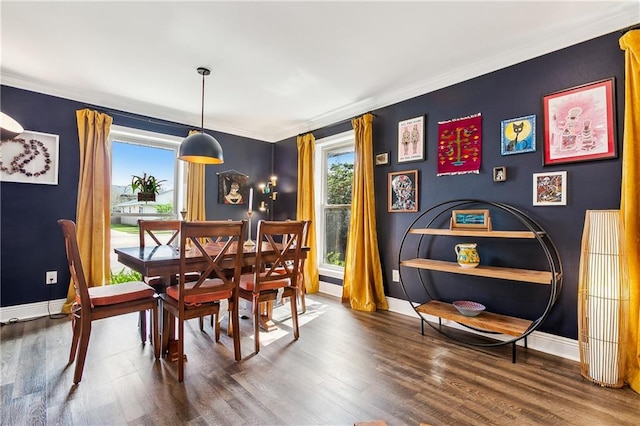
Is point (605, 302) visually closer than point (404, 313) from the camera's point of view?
Yes

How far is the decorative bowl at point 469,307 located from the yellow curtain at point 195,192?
338 centimetres

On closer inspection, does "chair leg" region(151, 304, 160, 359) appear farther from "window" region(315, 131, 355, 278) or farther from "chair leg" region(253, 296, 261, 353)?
"window" region(315, 131, 355, 278)

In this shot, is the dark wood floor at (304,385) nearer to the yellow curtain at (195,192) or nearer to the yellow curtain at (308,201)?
the yellow curtain at (308,201)

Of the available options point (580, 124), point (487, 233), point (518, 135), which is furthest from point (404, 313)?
point (580, 124)

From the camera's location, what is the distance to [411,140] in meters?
3.35

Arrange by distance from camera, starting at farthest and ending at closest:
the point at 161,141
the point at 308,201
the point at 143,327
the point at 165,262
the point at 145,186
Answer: the point at 308,201 < the point at 161,141 < the point at 145,186 < the point at 143,327 < the point at 165,262

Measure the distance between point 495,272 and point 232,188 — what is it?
370cm

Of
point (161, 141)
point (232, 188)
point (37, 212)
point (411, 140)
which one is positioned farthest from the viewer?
point (232, 188)

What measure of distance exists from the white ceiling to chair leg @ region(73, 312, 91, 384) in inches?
82.7

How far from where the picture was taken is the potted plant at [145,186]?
3.97m

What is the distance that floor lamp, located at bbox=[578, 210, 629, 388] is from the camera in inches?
76.7

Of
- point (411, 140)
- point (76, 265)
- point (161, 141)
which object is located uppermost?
point (161, 141)

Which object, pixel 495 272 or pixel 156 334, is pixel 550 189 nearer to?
pixel 495 272

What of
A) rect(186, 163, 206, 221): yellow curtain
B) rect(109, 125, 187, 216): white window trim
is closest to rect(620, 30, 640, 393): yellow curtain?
rect(186, 163, 206, 221): yellow curtain
